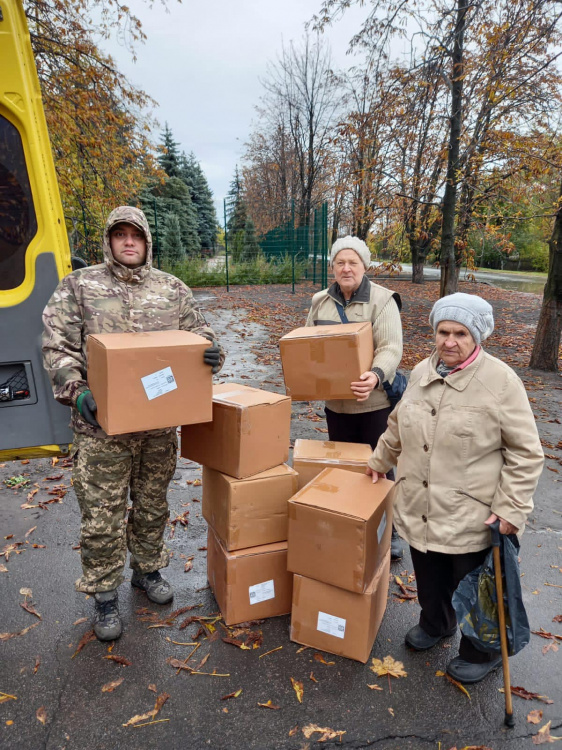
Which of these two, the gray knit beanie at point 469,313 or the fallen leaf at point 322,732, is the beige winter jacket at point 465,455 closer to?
the gray knit beanie at point 469,313

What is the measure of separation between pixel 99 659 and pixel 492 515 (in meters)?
1.95

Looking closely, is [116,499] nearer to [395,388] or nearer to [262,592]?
[262,592]

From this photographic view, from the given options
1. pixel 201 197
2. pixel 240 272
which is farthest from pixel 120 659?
pixel 201 197

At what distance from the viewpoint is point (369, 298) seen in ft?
9.36

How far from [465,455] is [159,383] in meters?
1.32

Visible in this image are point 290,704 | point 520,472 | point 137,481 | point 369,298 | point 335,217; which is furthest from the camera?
point 335,217

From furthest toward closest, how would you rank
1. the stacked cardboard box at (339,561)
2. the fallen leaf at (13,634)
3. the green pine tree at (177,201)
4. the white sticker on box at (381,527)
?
the green pine tree at (177,201), the fallen leaf at (13,634), the white sticker on box at (381,527), the stacked cardboard box at (339,561)

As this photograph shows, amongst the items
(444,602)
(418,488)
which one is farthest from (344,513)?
(444,602)

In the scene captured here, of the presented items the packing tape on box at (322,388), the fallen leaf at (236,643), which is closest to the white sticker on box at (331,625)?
the fallen leaf at (236,643)

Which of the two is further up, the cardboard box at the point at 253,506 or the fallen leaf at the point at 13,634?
the cardboard box at the point at 253,506

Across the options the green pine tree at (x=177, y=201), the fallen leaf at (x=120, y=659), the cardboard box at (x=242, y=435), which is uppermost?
the green pine tree at (x=177, y=201)

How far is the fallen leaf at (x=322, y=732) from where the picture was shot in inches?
Result: 77.4

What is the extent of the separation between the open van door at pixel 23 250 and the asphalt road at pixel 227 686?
3.20ft

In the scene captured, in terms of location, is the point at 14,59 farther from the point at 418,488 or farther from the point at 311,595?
the point at 311,595
